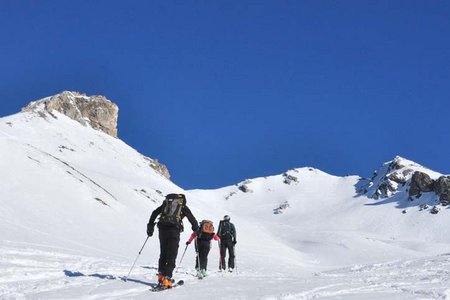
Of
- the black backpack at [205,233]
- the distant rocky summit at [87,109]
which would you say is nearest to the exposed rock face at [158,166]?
the distant rocky summit at [87,109]

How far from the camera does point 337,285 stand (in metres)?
10.7

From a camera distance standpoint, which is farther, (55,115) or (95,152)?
(55,115)

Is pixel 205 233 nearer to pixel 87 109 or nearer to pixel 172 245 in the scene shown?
pixel 172 245

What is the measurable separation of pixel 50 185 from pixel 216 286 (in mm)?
34377

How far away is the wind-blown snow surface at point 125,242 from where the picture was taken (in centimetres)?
1006

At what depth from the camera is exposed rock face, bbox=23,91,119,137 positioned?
117m

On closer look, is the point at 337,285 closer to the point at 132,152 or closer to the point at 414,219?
the point at 132,152

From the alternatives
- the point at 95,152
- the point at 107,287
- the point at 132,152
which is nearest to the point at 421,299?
the point at 107,287

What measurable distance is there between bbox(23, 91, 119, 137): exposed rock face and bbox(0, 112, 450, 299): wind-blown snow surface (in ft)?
30.2

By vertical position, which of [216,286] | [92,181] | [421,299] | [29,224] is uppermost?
[92,181]

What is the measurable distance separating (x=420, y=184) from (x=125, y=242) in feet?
424

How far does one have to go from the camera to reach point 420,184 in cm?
14688

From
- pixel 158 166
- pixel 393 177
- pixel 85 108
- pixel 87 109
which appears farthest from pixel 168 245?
pixel 393 177

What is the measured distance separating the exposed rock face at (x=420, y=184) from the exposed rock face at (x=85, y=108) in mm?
87177
